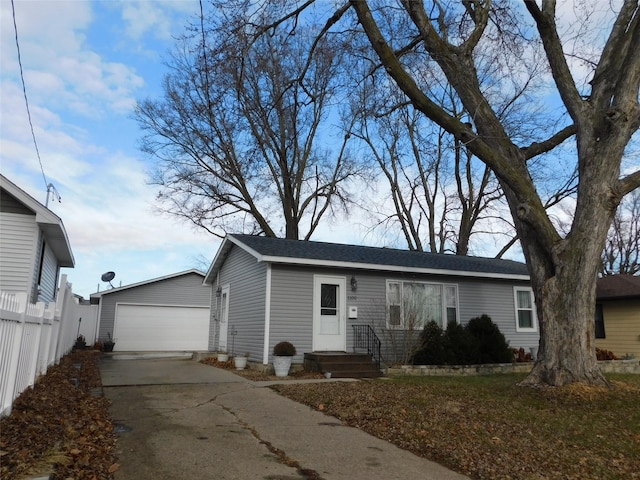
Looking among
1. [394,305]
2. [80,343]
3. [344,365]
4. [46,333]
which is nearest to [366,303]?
[394,305]

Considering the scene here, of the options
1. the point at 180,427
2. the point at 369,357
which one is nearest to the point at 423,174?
the point at 369,357

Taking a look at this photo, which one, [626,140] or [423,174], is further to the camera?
[423,174]

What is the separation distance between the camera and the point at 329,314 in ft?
42.9

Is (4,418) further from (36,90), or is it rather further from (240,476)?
(36,90)

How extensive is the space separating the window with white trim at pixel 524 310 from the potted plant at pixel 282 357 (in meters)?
8.53

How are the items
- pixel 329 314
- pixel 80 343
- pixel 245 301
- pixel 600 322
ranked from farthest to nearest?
pixel 80 343 < pixel 600 322 < pixel 245 301 < pixel 329 314

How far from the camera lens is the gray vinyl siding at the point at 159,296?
73.3 ft

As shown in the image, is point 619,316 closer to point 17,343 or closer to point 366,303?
point 366,303

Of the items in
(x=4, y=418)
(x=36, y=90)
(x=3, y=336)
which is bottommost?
(x=4, y=418)

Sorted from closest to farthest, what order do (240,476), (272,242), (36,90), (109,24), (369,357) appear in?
(240,476), (109,24), (36,90), (369,357), (272,242)

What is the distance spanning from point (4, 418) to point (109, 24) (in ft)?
20.4

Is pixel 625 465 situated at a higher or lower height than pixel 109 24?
lower

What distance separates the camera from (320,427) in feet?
20.0

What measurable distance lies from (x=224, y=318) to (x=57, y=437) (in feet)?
39.8
